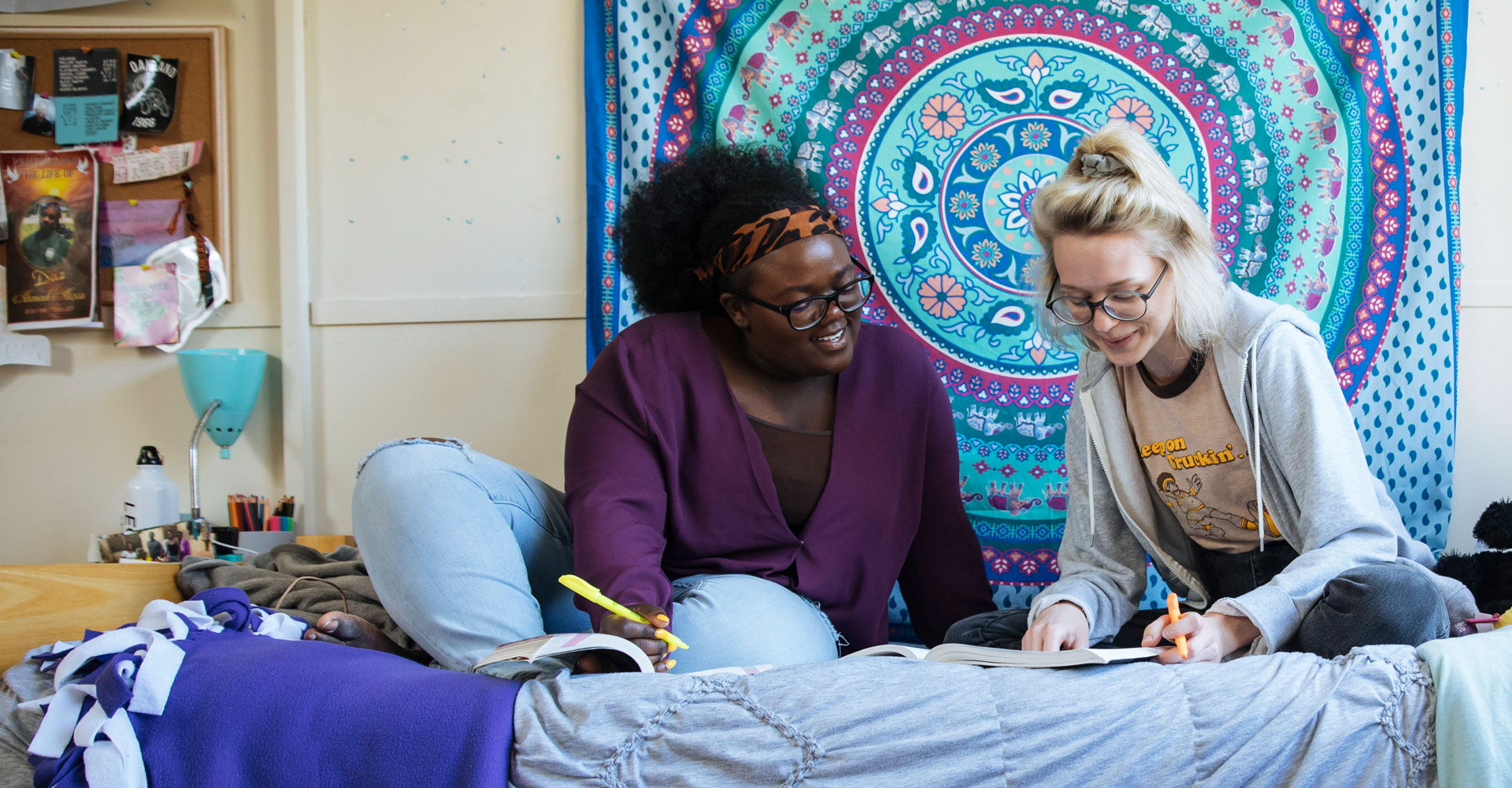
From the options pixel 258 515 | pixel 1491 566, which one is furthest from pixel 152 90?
pixel 1491 566

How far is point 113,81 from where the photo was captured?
6.88 ft

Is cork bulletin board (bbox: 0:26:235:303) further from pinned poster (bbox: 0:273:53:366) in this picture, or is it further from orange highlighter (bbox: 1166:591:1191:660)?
orange highlighter (bbox: 1166:591:1191:660)

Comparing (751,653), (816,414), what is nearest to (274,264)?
(816,414)

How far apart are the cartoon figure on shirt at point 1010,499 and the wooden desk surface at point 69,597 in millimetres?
1422

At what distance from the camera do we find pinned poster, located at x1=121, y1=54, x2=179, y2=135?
209 cm

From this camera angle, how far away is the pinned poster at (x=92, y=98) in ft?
6.88

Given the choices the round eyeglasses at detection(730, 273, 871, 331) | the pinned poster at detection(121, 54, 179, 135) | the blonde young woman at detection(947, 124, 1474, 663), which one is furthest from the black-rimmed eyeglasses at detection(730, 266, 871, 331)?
the pinned poster at detection(121, 54, 179, 135)

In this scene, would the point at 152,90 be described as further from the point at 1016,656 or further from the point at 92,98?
the point at 1016,656

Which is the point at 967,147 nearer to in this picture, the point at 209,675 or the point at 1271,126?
the point at 1271,126

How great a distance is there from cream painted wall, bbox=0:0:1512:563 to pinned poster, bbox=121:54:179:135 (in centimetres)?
9

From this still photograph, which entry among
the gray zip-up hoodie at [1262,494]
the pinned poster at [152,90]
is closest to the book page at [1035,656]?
the gray zip-up hoodie at [1262,494]

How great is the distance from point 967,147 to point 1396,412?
0.90 metres

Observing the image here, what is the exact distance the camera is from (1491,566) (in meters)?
1.45

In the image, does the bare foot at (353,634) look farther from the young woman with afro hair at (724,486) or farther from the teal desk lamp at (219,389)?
the teal desk lamp at (219,389)
